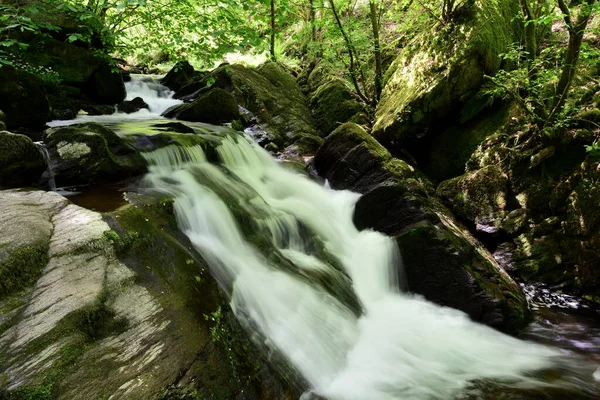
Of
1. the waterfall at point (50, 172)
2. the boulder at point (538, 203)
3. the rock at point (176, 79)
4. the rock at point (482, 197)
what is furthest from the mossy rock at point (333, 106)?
the waterfall at point (50, 172)

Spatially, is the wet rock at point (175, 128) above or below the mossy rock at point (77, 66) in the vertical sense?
below

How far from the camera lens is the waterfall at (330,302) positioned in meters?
3.26

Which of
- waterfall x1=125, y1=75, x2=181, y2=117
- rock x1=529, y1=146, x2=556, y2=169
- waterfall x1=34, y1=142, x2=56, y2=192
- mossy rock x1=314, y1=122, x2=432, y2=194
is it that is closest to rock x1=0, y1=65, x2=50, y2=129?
waterfall x1=34, y1=142, x2=56, y2=192

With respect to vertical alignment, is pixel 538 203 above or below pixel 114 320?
above

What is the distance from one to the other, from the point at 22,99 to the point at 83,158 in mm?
3257

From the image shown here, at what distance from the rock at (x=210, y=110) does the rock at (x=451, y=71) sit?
497 cm

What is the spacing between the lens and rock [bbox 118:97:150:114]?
10414mm

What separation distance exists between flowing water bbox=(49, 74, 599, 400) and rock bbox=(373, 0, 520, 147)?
2.79 meters

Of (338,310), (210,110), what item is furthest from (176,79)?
(338,310)

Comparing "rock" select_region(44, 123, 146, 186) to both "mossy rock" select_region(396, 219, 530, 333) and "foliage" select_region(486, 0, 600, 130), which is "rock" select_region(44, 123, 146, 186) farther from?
"foliage" select_region(486, 0, 600, 130)

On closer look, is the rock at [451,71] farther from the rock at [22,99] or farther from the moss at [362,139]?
the rock at [22,99]

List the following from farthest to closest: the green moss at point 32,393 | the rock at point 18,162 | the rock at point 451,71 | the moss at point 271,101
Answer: the moss at point 271,101 → the rock at point 451,71 → the rock at point 18,162 → the green moss at point 32,393

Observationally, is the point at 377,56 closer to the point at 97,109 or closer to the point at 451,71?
the point at 451,71

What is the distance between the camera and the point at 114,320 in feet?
7.07
